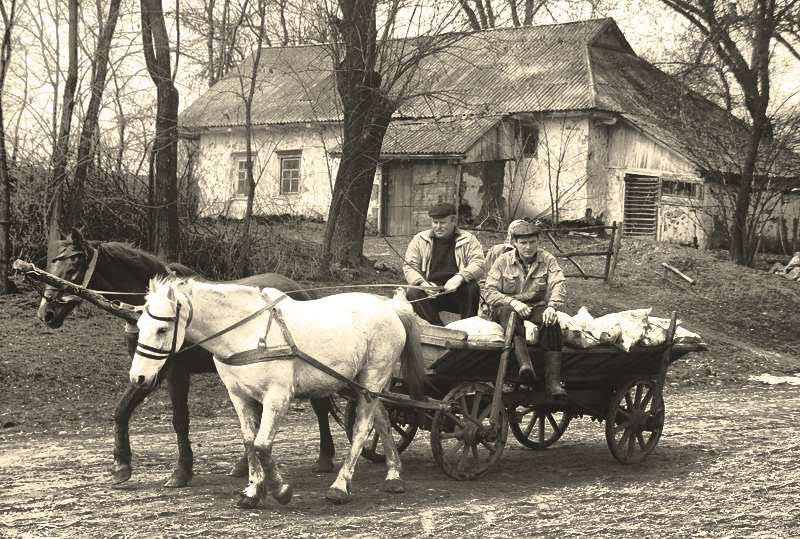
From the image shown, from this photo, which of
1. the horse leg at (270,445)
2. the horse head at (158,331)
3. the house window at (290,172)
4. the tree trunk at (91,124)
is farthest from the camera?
the house window at (290,172)

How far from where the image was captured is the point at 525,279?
933 cm

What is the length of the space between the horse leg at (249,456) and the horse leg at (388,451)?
3.24 feet

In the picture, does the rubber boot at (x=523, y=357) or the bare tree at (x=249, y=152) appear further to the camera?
the bare tree at (x=249, y=152)

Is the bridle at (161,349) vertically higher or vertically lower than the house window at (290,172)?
lower

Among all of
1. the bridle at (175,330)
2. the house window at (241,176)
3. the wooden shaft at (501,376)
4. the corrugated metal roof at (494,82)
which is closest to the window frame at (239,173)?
the house window at (241,176)

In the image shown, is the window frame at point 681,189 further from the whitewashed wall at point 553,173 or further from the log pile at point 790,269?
the log pile at point 790,269

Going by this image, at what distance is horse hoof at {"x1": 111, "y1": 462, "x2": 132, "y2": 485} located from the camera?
8.09 m

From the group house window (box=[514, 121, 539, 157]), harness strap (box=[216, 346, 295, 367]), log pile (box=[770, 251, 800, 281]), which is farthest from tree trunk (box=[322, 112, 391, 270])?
house window (box=[514, 121, 539, 157])

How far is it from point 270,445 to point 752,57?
25106 mm

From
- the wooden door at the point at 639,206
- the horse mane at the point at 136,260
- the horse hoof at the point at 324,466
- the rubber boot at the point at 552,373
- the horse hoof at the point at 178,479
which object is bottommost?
the horse hoof at the point at 324,466

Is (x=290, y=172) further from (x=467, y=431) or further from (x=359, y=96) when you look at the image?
(x=467, y=431)

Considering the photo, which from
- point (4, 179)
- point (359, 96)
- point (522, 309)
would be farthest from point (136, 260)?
point (359, 96)

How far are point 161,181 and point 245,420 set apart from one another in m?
10.7

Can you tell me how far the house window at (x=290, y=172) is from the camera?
38250 millimetres
